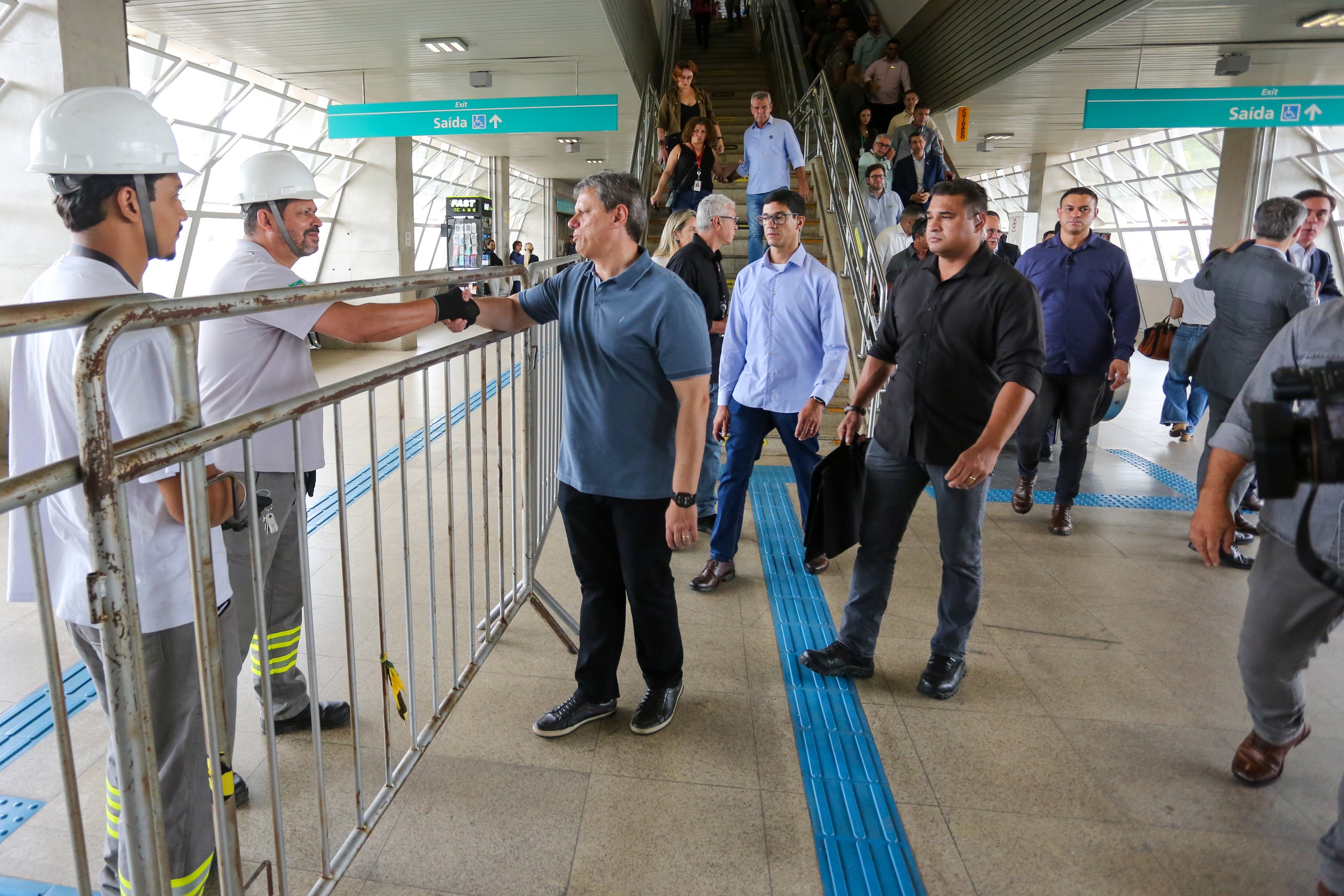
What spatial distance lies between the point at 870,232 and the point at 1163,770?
5437mm

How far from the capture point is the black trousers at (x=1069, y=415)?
17.3 feet

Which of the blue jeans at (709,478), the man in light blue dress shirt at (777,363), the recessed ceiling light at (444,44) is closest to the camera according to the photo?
the man in light blue dress shirt at (777,363)

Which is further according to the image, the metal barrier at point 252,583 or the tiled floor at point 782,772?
the tiled floor at point 782,772

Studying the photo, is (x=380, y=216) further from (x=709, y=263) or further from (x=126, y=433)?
(x=126, y=433)

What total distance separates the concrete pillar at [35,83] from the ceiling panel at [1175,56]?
902 cm

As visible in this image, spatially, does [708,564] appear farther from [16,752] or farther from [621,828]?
[16,752]

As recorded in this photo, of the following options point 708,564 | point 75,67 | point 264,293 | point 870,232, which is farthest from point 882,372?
point 75,67

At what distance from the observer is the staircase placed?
7418 millimetres

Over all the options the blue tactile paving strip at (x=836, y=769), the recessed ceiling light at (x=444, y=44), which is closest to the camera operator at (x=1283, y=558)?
the blue tactile paving strip at (x=836, y=769)

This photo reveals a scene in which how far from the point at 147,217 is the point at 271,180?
0.80 metres

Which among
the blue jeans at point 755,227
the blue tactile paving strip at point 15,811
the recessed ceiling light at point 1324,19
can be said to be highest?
the recessed ceiling light at point 1324,19

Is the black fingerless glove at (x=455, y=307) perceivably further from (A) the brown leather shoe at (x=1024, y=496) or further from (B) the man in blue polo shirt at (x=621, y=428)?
(A) the brown leather shoe at (x=1024, y=496)

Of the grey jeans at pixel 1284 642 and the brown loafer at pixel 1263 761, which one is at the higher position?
the grey jeans at pixel 1284 642

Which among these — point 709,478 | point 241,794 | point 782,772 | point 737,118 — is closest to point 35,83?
point 709,478
